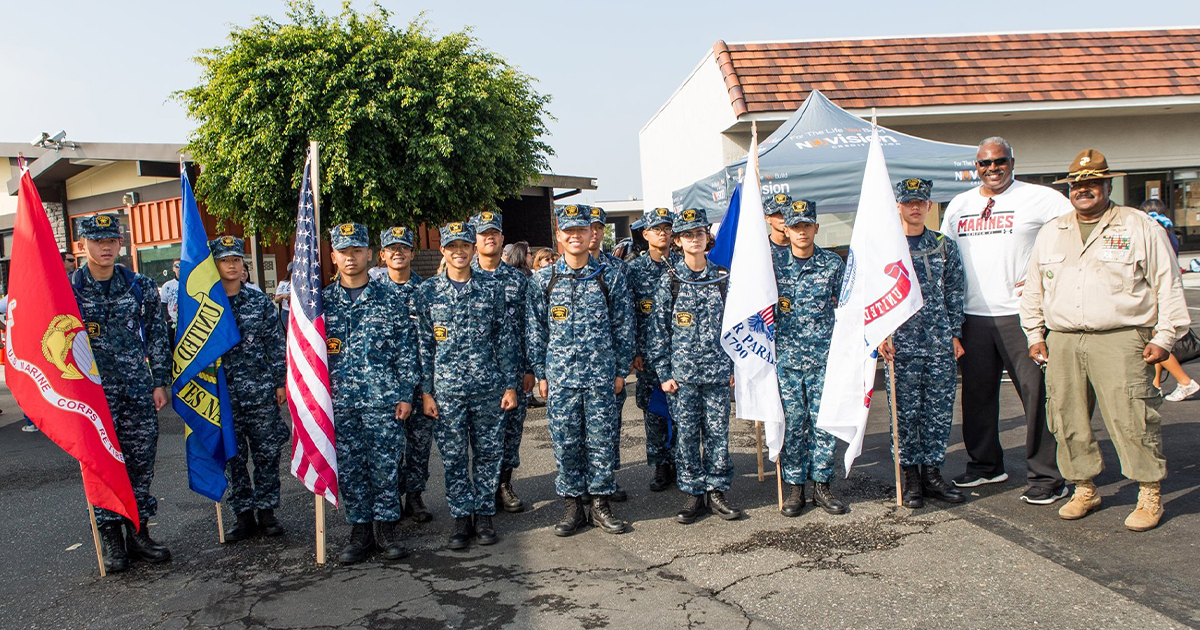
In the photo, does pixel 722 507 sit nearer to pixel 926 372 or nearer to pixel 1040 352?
pixel 926 372

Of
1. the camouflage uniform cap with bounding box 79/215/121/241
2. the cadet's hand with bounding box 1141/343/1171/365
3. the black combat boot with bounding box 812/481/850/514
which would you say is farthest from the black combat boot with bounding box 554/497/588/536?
the cadet's hand with bounding box 1141/343/1171/365

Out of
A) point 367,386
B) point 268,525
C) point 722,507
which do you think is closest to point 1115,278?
point 722,507

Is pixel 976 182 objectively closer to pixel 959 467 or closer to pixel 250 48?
pixel 959 467

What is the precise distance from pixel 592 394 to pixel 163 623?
2566mm

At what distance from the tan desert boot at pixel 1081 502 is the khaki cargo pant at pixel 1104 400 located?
0.06 m

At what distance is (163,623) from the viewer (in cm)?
406

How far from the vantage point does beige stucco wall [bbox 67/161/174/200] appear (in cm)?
1848

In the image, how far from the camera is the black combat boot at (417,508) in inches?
219

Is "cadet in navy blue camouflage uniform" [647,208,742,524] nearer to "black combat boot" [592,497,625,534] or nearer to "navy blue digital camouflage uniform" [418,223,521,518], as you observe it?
"black combat boot" [592,497,625,534]

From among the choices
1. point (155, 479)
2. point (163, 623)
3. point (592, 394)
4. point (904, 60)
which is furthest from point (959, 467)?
point (904, 60)

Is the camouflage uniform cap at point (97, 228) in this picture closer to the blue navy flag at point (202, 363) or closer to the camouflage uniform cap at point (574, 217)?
the blue navy flag at point (202, 363)

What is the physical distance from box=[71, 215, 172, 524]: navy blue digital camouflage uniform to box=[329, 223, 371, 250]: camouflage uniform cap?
4.36ft

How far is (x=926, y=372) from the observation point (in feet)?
18.0

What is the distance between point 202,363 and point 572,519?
246 centimetres
